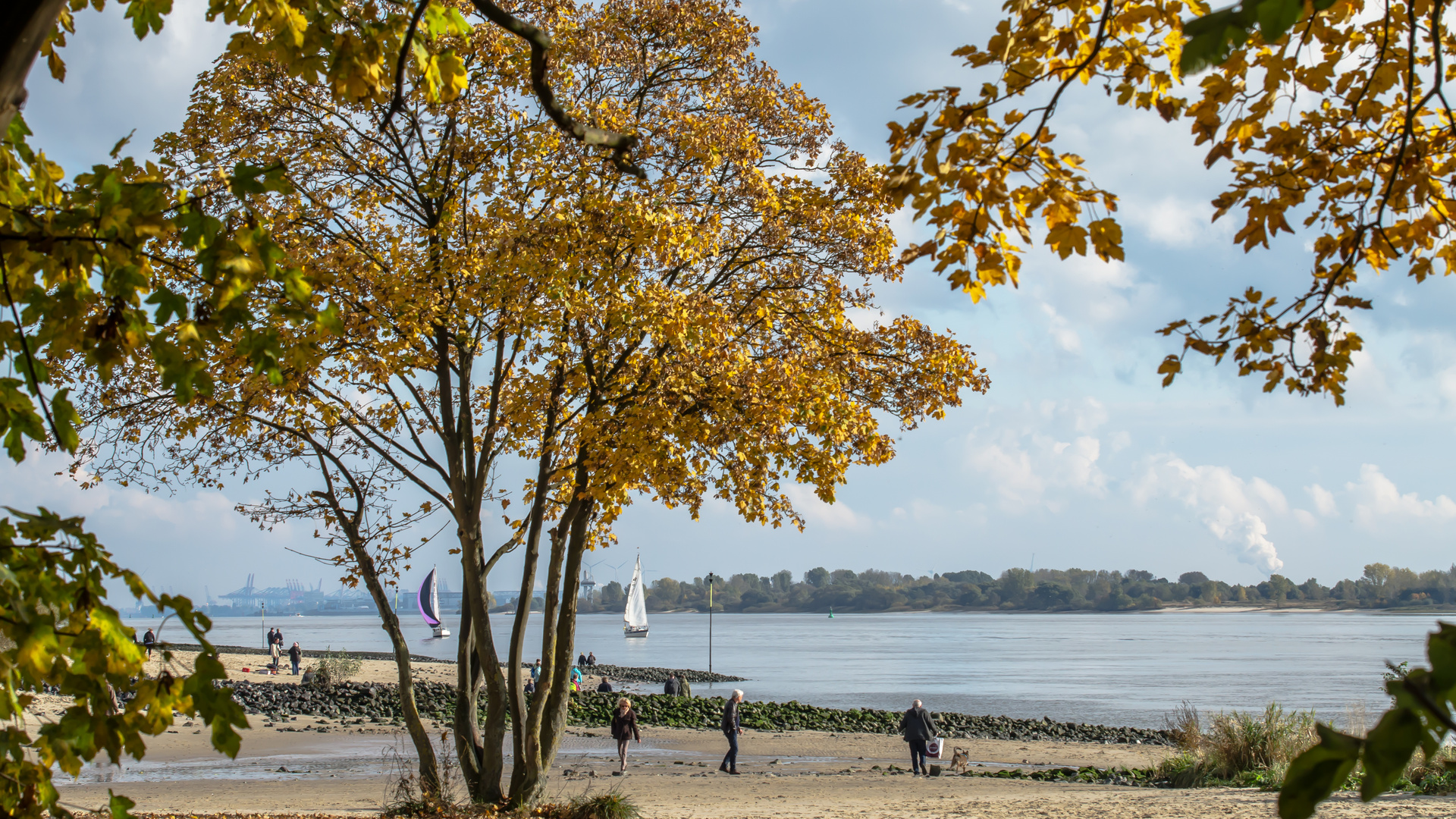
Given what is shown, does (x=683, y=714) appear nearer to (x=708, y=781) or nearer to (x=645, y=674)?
(x=708, y=781)

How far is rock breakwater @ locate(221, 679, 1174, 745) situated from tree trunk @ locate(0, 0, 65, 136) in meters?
28.1

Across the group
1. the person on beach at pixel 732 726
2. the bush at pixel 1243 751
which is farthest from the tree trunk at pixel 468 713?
the bush at pixel 1243 751

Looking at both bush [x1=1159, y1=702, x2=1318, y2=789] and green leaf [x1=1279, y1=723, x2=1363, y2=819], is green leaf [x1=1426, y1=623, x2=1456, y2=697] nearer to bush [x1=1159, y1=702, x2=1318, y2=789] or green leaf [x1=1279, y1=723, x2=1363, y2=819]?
green leaf [x1=1279, y1=723, x2=1363, y2=819]

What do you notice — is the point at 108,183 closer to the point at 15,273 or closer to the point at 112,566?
the point at 15,273

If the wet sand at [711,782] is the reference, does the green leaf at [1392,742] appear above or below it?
above

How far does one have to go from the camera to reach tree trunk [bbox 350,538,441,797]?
10867mm

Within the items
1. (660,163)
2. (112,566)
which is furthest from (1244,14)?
(660,163)

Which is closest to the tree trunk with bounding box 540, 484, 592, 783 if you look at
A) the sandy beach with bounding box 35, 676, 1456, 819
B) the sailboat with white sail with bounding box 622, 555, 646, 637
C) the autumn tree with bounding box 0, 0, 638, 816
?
the sandy beach with bounding box 35, 676, 1456, 819

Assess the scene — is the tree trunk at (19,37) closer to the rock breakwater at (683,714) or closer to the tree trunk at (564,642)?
the tree trunk at (564,642)

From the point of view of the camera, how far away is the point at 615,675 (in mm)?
61094

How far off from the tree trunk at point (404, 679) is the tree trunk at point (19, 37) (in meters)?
9.11

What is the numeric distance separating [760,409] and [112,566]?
22.8ft

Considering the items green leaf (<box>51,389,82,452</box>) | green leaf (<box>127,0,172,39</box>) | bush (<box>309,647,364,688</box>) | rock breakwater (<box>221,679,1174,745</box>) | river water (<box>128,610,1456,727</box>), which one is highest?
green leaf (<box>127,0,172,39</box>)

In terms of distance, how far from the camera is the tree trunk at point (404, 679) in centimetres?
1087
